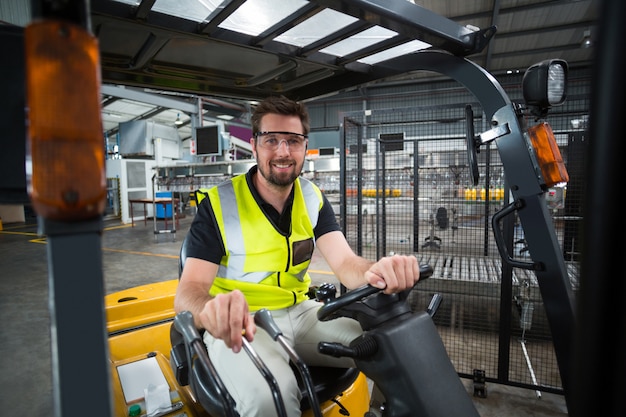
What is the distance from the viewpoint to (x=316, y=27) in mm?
1458

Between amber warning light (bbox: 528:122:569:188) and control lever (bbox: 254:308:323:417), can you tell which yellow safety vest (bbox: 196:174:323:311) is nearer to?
control lever (bbox: 254:308:323:417)

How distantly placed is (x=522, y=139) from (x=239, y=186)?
142 centimetres

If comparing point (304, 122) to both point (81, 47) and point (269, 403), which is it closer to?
point (269, 403)

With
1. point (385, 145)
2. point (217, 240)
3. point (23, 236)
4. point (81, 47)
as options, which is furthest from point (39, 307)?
point (23, 236)

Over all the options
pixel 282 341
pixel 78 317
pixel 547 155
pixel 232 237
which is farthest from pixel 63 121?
pixel 547 155

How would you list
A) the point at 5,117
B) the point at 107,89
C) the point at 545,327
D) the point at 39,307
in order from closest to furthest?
the point at 5,117
the point at 545,327
the point at 39,307
the point at 107,89

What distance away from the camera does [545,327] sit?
3.72m

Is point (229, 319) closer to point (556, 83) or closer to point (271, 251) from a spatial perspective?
point (271, 251)

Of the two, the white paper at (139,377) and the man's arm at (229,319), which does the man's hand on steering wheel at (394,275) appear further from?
the white paper at (139,377)

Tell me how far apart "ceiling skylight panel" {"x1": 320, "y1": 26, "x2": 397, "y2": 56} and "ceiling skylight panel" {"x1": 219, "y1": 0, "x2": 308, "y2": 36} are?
0.32 meters

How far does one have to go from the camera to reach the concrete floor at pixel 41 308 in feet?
8.98

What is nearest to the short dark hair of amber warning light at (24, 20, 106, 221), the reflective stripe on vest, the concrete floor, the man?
the man

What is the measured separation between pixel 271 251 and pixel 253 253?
9 cm

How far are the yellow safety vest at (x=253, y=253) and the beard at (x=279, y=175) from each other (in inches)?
5.1
